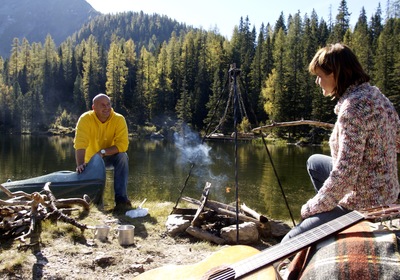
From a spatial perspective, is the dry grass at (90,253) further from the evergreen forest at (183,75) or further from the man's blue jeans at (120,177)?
the evergreen forest at (183,75)

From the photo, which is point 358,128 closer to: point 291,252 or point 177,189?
point 291,252

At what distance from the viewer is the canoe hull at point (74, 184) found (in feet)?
20.6

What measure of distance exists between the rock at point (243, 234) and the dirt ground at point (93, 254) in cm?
14

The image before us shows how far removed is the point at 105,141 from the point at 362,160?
4.83 meters

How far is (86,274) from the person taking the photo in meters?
3.54

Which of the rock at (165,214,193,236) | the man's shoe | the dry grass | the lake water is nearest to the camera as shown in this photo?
the dry grass

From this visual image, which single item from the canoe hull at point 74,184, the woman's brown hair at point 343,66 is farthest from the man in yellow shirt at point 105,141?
the woman's brown hair at point 343,66

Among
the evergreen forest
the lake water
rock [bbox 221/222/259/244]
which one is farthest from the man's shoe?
the evergreen forest

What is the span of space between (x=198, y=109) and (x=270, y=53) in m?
17.8

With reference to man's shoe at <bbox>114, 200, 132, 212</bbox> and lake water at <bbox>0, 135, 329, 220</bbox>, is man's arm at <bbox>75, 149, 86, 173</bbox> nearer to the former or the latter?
man's shoe at <bbox>114, 200, 132, 212</bbox>

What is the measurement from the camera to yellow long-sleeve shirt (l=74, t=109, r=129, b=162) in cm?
615

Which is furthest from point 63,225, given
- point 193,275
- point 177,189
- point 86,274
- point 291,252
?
point 177,189

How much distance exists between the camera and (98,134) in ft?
20.7

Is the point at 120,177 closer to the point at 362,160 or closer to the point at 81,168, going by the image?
the point at 81,168
